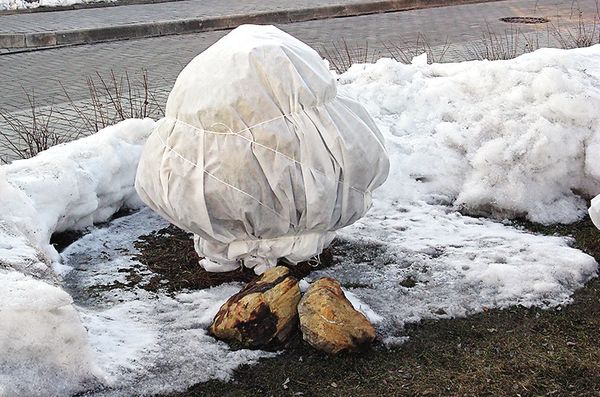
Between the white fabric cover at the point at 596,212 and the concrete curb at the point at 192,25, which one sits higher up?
the white fabric cover at the point at 596,212

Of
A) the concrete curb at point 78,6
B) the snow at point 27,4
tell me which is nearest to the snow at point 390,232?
the concrete curb at point 78,6

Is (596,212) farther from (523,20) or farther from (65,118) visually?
(523,20)

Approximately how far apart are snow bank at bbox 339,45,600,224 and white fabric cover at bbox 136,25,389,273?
1584mm

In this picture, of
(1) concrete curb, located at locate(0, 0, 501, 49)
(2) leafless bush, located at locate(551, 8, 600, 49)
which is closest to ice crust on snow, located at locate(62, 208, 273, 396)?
(2) leafless bush, located at locate(551, 8, 600, 49)

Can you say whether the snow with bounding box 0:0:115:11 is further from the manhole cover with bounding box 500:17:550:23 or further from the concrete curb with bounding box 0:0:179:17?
the manhole cover with bounding box 500:17:550:23

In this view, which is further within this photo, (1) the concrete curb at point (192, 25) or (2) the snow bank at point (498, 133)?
(1) the concrete curb at point (192, 25)

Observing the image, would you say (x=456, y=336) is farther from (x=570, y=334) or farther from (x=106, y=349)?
(x=106, y=349)

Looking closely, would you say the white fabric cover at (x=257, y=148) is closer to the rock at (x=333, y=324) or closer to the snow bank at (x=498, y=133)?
the rock at (x=333, y=324)

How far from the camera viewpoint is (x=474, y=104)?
6461mm

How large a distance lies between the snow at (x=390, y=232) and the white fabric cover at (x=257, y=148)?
0.49 m

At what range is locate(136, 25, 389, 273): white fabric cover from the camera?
4.07 meters

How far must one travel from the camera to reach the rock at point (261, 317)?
389 centimetres

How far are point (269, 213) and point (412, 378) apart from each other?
1.10 m

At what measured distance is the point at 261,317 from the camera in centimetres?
390
